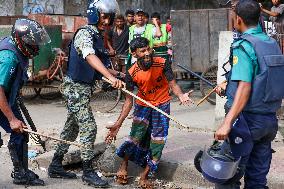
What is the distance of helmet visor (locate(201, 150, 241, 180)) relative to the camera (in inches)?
167

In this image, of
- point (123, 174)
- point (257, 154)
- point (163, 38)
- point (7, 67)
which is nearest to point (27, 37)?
point (7, 67)

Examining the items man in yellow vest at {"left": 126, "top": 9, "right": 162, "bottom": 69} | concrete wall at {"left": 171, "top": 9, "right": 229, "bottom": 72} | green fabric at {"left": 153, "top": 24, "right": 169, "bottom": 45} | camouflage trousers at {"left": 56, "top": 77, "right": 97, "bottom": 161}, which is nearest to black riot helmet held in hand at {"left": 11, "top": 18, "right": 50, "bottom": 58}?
camouflage trousers at {"left": 56, "top": 77, "right": 97, "bottom": 161}

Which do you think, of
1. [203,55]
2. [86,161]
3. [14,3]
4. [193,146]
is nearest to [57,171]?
[86,161]

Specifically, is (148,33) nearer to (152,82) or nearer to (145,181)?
(152,82)

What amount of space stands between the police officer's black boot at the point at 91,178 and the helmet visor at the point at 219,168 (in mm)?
1713

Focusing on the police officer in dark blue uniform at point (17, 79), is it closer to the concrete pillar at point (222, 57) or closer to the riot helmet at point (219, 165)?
the riot helmet at point (219, 165)

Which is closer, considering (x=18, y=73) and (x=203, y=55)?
(x=18, y=73)

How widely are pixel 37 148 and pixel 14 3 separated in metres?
11.2

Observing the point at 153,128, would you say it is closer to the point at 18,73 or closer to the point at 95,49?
the point at 95,49

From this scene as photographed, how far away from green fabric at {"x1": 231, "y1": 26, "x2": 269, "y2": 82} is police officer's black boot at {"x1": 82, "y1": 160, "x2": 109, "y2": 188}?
85.2 inches

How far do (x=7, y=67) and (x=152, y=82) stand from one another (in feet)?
4.79

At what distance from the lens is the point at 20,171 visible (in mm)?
5773

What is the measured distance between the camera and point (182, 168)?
238 inches

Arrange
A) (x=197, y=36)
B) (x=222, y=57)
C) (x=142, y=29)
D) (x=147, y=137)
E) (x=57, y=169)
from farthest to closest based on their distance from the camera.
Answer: (x=197, y=36), (x=142, y=29), (x=222, y=57), (x=57, y=169), (x=147, y=137)
